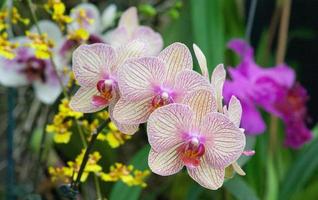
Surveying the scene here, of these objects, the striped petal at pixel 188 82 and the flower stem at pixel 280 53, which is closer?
the striped petal at pixel 188 82

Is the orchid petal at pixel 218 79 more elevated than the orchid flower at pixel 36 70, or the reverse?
the orchid petal at pixel 218 79

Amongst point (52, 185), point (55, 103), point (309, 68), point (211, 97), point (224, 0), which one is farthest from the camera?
point (309, 68)

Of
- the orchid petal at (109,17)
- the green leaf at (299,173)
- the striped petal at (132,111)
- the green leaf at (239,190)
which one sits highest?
the striped petal at (132,111)

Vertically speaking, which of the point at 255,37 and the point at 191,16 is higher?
the point at 191,16

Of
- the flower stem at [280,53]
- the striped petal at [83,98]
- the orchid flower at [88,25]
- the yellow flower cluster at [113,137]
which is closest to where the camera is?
the striped petal at [83,98]

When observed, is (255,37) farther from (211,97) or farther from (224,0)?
(211,97)

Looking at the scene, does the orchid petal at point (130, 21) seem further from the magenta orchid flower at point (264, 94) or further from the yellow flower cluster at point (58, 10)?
the magenta orchid flower at point (264, 94)

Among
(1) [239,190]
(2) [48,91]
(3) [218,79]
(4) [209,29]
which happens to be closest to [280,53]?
(4) [209,29]

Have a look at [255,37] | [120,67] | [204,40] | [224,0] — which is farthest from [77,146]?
[255,37]

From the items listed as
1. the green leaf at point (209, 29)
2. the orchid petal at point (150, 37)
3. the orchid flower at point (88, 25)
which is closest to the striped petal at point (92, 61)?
the orchid petal at point (150, 37)
